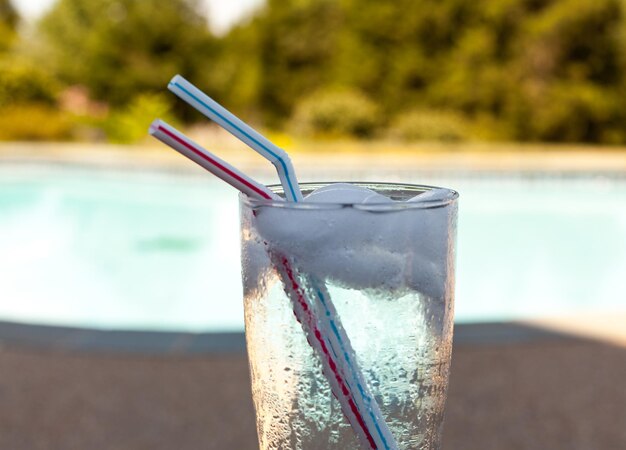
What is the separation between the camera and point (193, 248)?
356 inches

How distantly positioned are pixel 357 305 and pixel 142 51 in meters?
23.6

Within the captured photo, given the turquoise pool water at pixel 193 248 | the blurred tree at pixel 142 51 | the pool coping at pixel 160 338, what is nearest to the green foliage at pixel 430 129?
the turquoise pool water at pixel 193 248

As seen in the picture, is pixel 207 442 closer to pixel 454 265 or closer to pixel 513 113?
pixel 454 265

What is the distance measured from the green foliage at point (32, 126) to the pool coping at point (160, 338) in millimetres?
14262

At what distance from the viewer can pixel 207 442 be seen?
2979 mm

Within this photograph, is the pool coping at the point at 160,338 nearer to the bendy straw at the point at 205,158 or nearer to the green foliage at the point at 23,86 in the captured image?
the bendy straw at the point at 205,158

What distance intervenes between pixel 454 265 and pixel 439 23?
18776 millimetres

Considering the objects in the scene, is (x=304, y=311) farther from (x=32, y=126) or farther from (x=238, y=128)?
(x=32, y=126)

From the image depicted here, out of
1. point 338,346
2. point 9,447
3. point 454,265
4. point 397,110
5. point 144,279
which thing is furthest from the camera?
point 397,110

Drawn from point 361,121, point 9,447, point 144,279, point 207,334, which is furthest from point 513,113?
point 9,447

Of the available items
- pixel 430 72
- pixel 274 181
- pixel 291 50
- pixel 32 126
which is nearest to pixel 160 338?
pixel 274 181

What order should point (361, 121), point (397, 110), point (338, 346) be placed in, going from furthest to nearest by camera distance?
point (397, 110) → point (361, 121) → point (338, 346)

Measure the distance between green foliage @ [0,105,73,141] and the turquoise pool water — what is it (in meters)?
3.68

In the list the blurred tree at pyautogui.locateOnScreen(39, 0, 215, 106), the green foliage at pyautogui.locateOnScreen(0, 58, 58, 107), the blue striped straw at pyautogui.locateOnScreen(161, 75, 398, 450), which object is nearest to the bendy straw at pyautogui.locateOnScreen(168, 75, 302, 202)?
the blue striped straw at pyautogui.locateOnScreen(161, 75, 398, 450)
